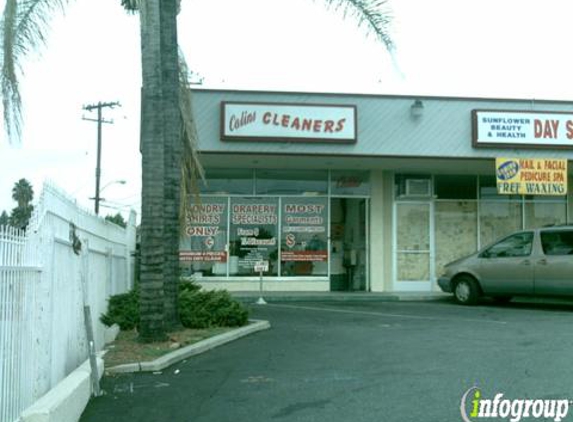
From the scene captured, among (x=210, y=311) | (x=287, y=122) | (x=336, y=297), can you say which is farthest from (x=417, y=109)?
(x=210, y=311)

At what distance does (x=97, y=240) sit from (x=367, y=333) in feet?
14.2

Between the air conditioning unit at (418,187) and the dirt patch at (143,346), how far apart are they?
9.85 metres

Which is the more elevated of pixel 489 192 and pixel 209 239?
pixel 489 192

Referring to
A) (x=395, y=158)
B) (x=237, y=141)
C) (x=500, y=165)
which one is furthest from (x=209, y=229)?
(x=500, y=165)

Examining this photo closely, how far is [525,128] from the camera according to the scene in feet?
58.6

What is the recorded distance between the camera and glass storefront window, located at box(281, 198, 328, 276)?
19.3 meters

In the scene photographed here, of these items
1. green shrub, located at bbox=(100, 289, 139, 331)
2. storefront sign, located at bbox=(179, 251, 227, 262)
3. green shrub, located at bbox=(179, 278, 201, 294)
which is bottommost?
green shrub, located at bbox=(100, 289, 139, 331)

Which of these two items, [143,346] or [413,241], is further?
[413,241]

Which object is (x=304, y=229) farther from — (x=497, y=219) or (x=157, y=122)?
(x=157, y=122)

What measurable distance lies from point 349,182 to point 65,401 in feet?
48.5

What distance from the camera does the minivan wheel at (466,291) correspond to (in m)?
16.1

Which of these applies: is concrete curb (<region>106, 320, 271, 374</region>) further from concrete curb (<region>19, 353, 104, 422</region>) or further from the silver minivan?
the silver minivan

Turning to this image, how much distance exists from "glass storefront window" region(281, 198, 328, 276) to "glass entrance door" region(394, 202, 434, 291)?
2011mm

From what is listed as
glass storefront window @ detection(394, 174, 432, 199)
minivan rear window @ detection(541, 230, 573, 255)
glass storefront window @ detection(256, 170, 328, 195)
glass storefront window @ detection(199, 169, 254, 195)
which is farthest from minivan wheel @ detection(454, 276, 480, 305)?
glass storefront window @ detection(199, 169, 254, 195)
